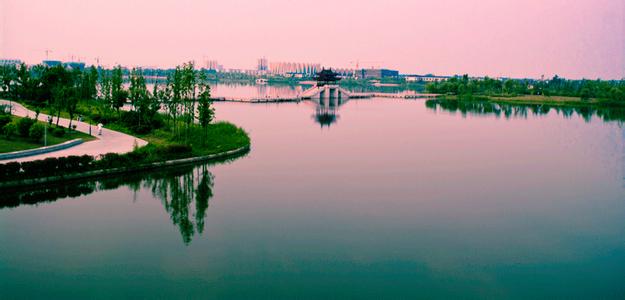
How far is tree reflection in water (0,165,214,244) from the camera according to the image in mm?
11641

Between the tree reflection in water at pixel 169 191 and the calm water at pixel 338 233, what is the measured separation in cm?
6

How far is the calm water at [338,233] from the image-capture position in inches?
332

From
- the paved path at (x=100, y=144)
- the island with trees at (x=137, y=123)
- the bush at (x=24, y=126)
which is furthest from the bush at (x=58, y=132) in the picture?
the bush at (x=24, y=126)

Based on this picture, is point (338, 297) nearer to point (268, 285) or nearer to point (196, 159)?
point (268, 285)

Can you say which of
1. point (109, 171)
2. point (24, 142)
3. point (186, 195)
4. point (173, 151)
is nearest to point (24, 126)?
point (24, 142)

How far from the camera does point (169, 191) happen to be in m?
13.8

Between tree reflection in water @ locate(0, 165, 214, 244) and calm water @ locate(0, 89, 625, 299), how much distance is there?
6 cm

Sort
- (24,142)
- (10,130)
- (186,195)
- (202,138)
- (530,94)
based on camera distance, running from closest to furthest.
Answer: (186,195), (24,142), (10,130), (202,138), (530,94)

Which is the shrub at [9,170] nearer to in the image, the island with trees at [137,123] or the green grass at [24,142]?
the island with trees at [137,123]

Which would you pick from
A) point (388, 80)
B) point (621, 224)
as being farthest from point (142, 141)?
point (388, 80)

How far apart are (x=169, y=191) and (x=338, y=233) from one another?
5.35 meters

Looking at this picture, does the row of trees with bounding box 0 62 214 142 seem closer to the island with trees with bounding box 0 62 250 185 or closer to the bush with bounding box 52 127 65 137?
the island with trees with bounding box 0 62 250 185

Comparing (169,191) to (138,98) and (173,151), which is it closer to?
(173,151)

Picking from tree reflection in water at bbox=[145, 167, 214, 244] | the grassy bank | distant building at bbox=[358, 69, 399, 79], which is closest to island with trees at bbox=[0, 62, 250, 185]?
tree reflection in water at bbox=[145, 167, 214, 244]
